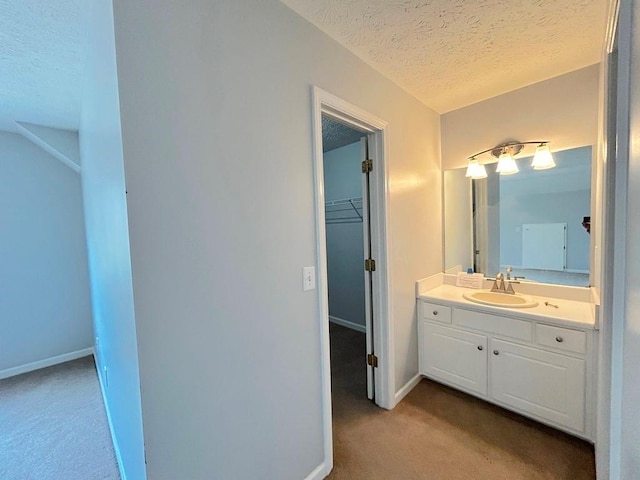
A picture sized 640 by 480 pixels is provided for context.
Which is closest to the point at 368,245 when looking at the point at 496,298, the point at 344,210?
the point at 496,298

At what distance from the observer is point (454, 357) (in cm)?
213

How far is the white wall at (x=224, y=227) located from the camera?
0.88 metres

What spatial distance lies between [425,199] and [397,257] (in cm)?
70

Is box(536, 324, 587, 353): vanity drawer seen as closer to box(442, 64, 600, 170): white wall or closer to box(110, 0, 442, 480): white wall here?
box(442, 64, 600, 170): white wall

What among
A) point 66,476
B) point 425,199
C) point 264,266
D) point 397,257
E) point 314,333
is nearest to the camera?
point 264,266

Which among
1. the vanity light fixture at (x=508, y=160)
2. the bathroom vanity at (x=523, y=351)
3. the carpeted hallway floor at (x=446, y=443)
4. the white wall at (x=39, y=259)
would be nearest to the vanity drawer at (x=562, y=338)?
the bathroom vanity at (x=523, y=351)

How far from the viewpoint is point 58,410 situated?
2.17m

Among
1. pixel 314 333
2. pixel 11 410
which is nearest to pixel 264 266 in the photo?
pixel 314 333

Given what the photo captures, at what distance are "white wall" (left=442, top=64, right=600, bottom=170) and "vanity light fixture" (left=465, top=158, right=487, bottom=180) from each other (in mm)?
106

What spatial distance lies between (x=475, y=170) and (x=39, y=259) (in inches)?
180

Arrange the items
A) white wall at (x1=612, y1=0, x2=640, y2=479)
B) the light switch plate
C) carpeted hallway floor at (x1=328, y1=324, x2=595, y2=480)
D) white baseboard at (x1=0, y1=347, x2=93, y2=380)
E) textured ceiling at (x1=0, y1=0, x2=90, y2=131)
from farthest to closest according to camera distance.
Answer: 1. white baseboard at (x1=0, y1=347, x2=93, y2=380)
2. carpeted hallway floor at (x1=328, y1=324, x2=595, y2=480)
3. the light switch plate
4. textured ceiling at (x1=0, y1=0, x2=90, y2=131)
5. white wall at (x1=612, y1=0, x2=640, y2=479)

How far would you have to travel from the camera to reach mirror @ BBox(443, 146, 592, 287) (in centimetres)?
200

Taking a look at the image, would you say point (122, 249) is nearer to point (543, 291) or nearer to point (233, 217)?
point (233, 217)

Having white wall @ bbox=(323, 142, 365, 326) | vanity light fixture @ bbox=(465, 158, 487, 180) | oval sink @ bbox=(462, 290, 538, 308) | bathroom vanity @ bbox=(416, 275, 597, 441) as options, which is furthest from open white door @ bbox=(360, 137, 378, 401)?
white wall @ bbox=(323, 142, 365, 326)
